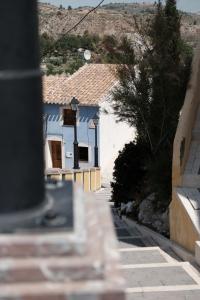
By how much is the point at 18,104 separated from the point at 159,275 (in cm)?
744

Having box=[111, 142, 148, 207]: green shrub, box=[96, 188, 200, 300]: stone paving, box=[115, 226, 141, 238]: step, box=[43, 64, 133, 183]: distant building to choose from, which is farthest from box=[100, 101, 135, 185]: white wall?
box=[96, 188, 200, 300]: stone paving

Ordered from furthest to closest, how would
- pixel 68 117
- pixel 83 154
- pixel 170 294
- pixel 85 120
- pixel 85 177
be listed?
pixel 83 154, pixel 68 117, pixel 85 120, pixel 85 177, pixel 170 294

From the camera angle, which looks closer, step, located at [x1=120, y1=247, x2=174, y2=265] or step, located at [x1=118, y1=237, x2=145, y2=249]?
step, located at [x1=120, y1=247, x2=174, y2=265]

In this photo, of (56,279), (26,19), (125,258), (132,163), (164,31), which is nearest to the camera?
(56,279)

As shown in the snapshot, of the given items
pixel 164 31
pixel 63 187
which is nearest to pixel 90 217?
pixel 63 187

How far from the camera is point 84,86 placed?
30.8 metres

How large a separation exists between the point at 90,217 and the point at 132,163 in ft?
47.2

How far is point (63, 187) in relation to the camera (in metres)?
2.37

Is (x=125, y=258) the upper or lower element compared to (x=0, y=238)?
lower

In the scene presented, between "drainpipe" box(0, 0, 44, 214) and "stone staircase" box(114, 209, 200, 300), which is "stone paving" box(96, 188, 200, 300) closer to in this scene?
"stone staircase" box(114, 209, 200, 300)

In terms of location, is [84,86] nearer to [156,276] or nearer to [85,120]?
[85,120]

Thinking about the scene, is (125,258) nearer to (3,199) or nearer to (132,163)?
(132,163)

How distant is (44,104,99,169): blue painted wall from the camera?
99.1 feet

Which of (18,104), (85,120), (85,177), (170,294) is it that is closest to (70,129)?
(85,120)
